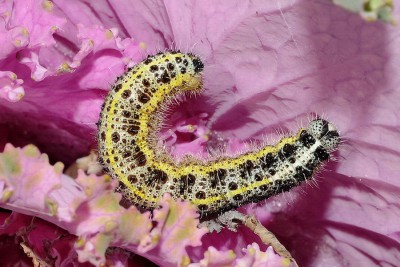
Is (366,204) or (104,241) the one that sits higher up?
(104,241)

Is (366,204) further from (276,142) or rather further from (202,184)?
(202,184)

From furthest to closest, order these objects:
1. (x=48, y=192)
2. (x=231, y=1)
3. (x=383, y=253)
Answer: (x=383, y=253) → (x=231, y=1) → (x=48, y=192)

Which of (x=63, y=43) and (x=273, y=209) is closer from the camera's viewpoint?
(x=63, y=43)

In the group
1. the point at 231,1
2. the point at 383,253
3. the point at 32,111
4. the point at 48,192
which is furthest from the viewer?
the point at 383,253

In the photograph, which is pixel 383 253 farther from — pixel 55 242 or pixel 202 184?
pixel 55 242

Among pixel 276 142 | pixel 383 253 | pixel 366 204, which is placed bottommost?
pixel 383 253

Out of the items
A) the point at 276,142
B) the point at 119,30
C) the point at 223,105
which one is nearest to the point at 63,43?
the point at 119,30

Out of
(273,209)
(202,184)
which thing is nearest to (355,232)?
(273,209)
